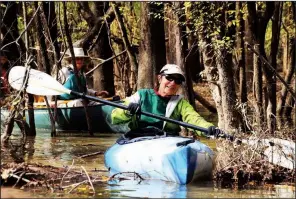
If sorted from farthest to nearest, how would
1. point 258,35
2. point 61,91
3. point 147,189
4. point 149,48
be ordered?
1. point 149,48
2. point 258,35
3. point 61,91
4. point 147,189

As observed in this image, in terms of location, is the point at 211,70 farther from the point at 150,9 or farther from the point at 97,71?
the point at 97,71

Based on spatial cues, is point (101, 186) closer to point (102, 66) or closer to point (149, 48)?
point (149, 48)

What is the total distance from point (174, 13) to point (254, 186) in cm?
453

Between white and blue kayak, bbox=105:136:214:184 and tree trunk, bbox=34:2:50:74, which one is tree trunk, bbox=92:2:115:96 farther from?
white and blue kayak, bbox=105:136:214:184

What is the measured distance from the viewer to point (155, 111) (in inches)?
332

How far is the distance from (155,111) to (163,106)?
0.10 meters

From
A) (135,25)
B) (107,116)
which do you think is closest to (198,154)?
(107,116)

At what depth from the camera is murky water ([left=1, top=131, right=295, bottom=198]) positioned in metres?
6.70

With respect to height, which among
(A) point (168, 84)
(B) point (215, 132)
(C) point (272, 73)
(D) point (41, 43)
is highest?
(D) point (41, 43)

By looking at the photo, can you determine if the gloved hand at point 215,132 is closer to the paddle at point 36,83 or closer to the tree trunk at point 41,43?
the paddle at point 36,83

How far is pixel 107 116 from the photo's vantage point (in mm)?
13969

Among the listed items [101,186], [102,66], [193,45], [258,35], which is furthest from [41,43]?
[102,66]

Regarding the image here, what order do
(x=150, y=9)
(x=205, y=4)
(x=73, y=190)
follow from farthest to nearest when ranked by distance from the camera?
(x=150, y=9) → (x=205, y=4) → (x=73, y=190)

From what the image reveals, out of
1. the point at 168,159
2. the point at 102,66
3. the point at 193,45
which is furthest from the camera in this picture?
the point at 102,66
